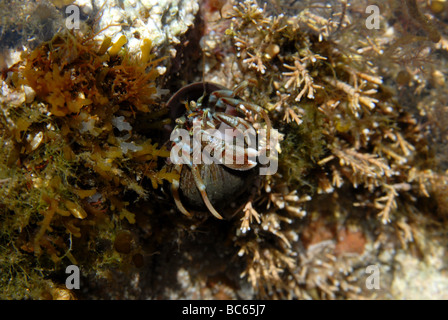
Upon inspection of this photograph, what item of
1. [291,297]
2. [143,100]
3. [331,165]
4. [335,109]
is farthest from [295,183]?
[143,100]

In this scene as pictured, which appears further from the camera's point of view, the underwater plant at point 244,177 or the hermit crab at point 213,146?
the hermit crab at point 213,146

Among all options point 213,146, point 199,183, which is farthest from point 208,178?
point 213,146

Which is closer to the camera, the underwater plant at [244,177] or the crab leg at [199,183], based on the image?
the underwater plant at [244,177]

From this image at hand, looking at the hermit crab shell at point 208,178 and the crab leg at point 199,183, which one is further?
the hermit crab shell at point 208,178

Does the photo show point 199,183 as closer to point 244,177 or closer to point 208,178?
point 208,178

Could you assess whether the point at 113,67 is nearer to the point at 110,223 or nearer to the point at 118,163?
the point at 118,163

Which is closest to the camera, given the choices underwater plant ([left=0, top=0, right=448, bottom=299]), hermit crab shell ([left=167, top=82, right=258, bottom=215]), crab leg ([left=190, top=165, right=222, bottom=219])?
underwater plant ([left=0, top=0, right=448, bottom=299])

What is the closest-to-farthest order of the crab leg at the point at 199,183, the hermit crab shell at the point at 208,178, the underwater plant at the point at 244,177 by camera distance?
1. the underwater plant at the point at 244,177
2. the crab leg at the point at 199,183
3. the hermit crab shell at the point at 208,178

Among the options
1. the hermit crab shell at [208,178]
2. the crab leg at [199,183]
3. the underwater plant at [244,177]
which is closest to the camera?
the underwater plant at [244,177]

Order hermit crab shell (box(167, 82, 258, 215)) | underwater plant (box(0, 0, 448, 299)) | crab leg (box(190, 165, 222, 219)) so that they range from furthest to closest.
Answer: hermit crab shell (box(167, 82, 258, 215)) → crab leg (box(190, 165, 222, 219)) → underwater plant (box(0, 0, 448, 299))
